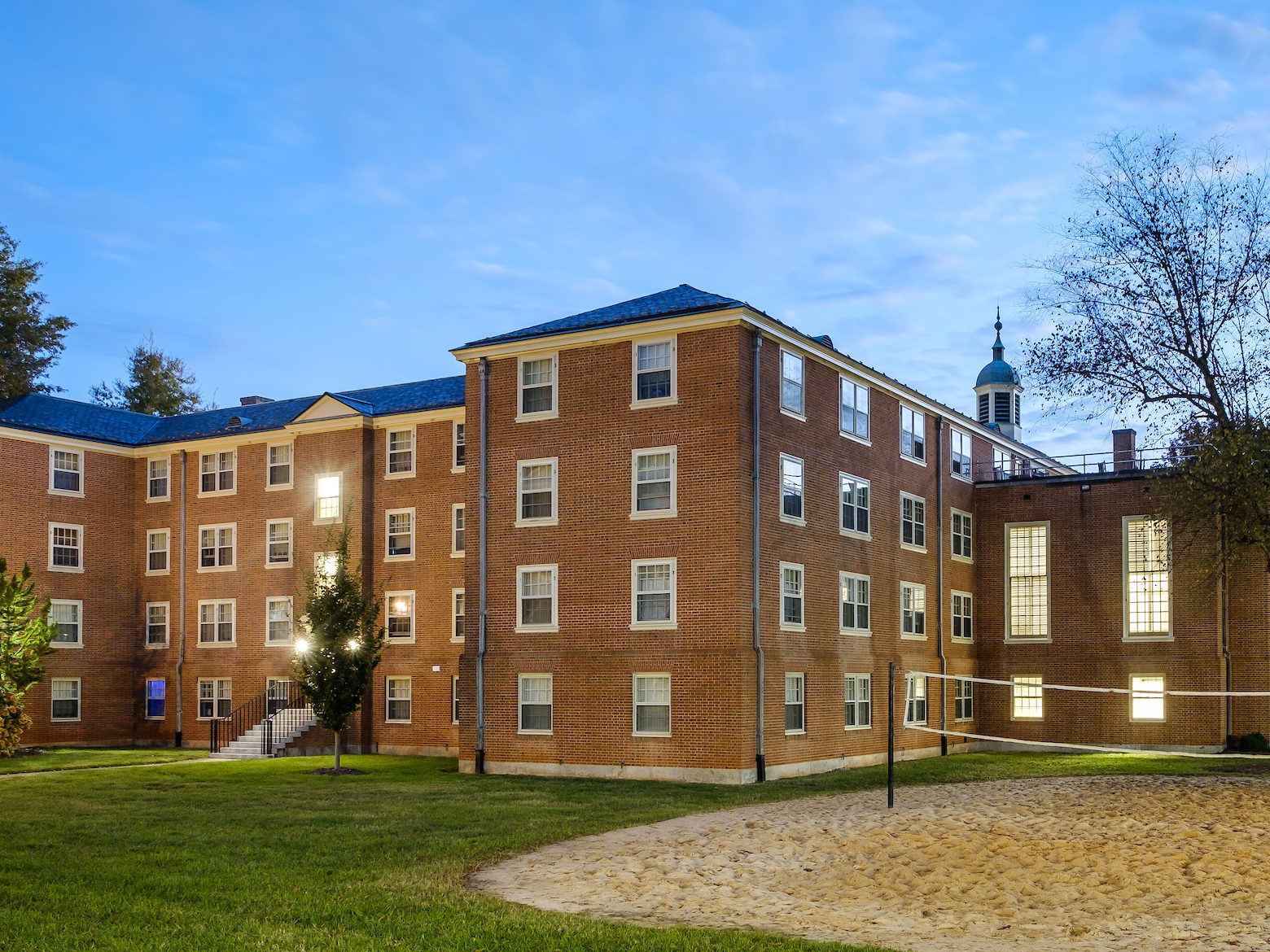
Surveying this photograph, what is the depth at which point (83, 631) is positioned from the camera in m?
41.6

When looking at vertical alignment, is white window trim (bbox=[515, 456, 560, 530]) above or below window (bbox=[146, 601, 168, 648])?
above

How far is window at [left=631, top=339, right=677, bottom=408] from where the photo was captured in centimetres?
2945

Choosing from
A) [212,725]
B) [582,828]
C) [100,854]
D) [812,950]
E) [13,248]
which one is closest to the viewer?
[812,950]

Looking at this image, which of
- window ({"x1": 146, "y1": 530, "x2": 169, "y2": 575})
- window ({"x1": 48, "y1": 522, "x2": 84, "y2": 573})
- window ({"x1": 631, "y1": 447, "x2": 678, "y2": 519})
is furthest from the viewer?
window ({"x1": 146, "y1": 530, "x2": 169, "y2": 575})

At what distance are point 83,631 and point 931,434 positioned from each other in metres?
28.4

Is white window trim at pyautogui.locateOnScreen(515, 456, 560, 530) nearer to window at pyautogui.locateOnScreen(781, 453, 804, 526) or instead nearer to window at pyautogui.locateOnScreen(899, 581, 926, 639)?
window at pyautogui.locateOnScreen(781, 453, 804, 526)

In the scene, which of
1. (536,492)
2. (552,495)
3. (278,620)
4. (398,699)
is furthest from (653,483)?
(278,620)

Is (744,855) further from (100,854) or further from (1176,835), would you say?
(100,854)

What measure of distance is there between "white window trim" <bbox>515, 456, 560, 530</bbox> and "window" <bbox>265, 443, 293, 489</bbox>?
499 inches

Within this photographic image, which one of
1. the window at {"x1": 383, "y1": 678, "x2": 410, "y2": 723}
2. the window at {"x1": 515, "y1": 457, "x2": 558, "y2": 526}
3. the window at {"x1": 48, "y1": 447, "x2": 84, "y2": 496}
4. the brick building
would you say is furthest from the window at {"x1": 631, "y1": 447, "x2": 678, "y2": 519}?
the window at {"x1": 48, "y1": 447, "x2": 84, "y2": 496}

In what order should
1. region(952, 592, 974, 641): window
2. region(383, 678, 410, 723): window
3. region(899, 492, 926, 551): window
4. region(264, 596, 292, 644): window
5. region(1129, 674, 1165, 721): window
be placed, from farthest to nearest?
region(952, 592, 974, 641): window < region(264, 596, 292, 644): window < region(1129, 674, 1165, 721): window < region(383, 678, 410, 723): window < region(899, 492, 926, 551): window

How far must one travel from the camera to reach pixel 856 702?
33125 millimetres

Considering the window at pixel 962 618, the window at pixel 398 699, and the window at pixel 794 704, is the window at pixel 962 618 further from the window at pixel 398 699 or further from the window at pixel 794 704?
the window at pixel 398 699

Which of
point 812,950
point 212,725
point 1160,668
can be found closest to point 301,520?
point 212,725
